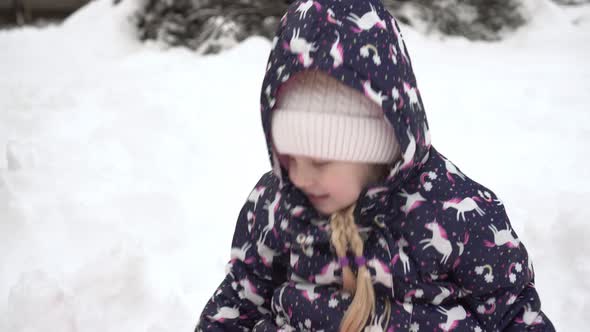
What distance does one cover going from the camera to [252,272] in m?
1.35

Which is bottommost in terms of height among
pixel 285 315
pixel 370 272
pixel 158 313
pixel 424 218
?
pixel 158 313

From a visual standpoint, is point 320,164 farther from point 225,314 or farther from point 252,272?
point 225,314

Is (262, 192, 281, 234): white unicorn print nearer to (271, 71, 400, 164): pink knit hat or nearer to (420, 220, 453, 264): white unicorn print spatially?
(271, 71, 400, 164): pink knit hat

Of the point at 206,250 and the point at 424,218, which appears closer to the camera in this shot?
the point at 424,218

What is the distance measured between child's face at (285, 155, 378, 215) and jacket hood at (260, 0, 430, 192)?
8 cm

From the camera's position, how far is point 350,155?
1.04 m

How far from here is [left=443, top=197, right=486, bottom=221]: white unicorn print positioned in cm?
113

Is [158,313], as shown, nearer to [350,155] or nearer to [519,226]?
[350,155]

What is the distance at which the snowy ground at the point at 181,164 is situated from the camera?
6.02 feet

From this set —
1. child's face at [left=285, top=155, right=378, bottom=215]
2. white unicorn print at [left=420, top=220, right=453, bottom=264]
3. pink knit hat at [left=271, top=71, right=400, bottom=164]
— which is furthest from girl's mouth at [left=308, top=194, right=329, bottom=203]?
white unicorn print at [left=420, top=220, right=453, bottom=264]

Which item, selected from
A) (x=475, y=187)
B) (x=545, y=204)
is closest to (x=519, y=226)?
(x=545, y=204)

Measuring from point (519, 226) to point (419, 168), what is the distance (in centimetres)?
108

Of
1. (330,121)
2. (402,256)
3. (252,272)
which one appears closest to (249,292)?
(252,272)

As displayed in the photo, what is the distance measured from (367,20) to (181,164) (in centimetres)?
190
